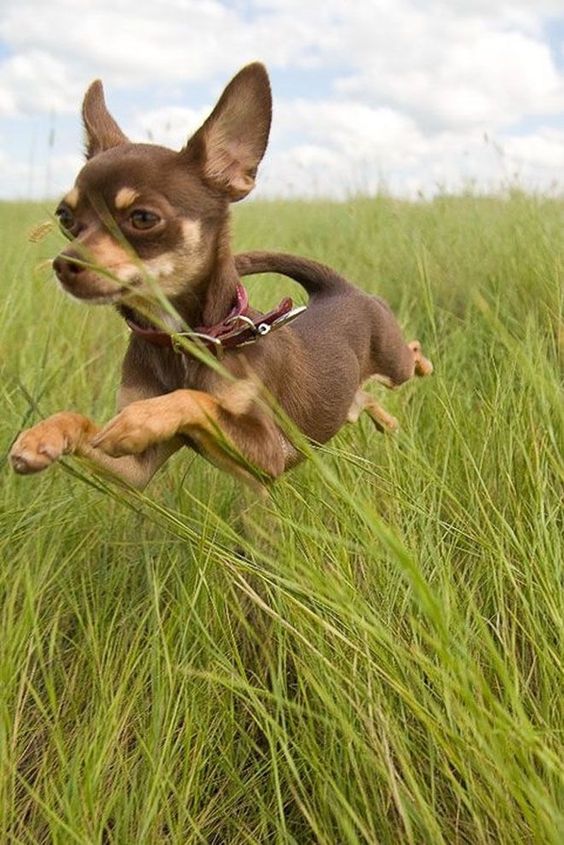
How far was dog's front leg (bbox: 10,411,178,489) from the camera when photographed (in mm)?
1822

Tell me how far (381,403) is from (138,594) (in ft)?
5.24

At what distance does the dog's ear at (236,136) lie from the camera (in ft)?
7.78

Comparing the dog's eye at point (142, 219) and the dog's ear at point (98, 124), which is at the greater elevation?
the dog's ear at point (98, 124)

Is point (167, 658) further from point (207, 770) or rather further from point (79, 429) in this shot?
point (79, 429)

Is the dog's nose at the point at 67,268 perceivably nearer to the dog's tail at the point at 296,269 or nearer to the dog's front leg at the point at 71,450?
the dog's front leg at the point at 71,450

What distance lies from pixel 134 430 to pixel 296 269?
1.67m

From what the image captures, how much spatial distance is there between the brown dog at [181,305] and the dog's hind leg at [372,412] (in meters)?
0.47

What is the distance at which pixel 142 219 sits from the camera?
7.10 feet

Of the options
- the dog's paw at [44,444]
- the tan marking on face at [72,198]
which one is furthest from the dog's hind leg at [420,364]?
the dog's paw at [44,444]

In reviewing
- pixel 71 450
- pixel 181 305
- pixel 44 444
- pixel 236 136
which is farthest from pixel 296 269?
pixel 44 444

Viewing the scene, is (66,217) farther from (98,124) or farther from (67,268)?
(98,124)

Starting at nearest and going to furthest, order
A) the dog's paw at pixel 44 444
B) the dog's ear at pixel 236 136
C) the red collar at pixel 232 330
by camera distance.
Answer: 1. the dog's paw at pixel 44 444
2. the red collar at pixel 232 330
3. the dog's ear at pixel 236 136

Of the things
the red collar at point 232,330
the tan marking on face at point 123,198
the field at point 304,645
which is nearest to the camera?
the field at point 304,645

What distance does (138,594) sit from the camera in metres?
2.43
